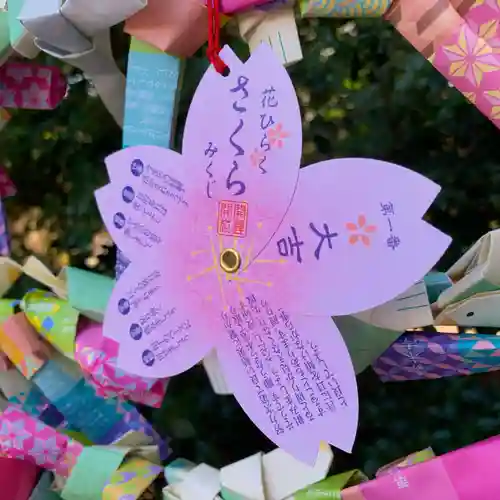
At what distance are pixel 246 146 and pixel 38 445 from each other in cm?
26

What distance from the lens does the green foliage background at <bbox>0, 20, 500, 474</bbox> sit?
0.49m

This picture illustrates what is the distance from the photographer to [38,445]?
1.51 ft

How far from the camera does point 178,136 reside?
529 millimetres

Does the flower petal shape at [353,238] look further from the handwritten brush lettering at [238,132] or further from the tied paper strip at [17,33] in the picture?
the tied paper strip at [17,33]

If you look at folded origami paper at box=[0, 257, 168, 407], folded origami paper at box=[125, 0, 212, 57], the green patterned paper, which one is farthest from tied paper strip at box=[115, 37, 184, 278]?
the green patterned paper

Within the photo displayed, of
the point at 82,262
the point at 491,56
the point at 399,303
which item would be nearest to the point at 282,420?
the point at 399,303

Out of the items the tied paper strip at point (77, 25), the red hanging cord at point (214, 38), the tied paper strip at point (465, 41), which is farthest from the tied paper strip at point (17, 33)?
the tied paper strip at point (465, 41)

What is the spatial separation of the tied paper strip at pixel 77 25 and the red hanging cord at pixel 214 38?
42mm

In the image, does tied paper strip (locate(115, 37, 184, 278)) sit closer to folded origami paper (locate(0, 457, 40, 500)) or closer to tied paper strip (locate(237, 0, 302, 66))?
tied paper strip (locate(237, 0, 302, 66))

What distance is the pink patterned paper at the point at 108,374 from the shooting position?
1.43 feet

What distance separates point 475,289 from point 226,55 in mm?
174

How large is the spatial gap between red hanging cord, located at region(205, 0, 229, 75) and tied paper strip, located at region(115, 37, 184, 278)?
0.04 m

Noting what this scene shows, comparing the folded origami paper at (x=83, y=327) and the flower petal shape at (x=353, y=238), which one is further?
the folded origami paper at (x=83, y=327)

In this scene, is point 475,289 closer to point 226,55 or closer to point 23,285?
point 226,55
